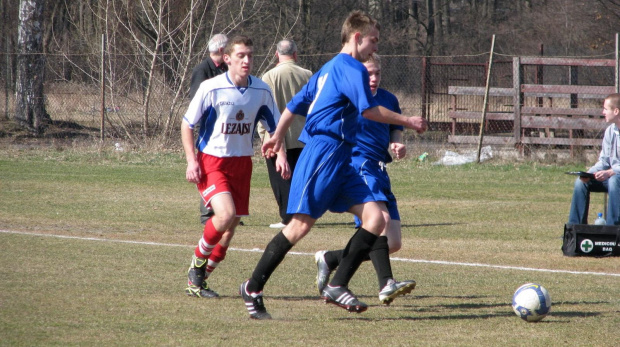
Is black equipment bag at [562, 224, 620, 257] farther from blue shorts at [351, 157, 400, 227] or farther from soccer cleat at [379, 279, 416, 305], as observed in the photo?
soccer cleat at [379, 279, 416, 305]

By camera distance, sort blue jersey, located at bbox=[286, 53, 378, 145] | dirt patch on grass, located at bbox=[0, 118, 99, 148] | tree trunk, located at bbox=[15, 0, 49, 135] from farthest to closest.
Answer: tree trunk, located at bbox=[15, 0, 49, 135] → dirt patch on grass, located at bbox=[0, 118, 99, 148] → blue jersey, located at bbox=[286, 53, 378, 145]

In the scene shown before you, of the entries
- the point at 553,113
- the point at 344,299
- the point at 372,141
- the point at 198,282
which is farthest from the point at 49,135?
the point at 344,299

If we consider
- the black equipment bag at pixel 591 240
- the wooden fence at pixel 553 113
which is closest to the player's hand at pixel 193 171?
the black equipment bag at pixel 591 240

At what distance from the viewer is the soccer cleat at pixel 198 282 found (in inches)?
229

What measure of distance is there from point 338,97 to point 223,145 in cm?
113

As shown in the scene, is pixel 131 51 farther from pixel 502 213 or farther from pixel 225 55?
pixel 225 55

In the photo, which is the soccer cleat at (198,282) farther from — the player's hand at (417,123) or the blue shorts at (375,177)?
the player's hand at (417,123)

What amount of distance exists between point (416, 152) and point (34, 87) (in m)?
9.29

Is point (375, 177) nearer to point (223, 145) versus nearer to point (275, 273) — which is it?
point (223, 145)

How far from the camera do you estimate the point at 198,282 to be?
582 cm

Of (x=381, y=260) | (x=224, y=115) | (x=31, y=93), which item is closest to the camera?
(x=381, y=260)

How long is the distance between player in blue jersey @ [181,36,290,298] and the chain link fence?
35.0ft

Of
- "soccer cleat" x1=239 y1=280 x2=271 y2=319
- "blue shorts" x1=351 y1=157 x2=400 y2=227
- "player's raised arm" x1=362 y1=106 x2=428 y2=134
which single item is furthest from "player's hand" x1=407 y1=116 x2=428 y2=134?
"soccer cleat" x1=239 y1=280 x2=271 y2=319

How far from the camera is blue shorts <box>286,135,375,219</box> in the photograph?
504cm
